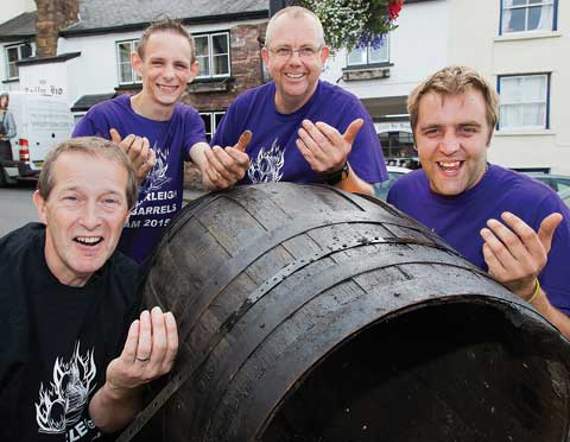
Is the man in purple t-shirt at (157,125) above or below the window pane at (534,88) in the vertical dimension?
below

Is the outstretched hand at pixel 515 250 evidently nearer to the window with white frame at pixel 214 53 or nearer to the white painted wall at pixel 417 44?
the white painted wall at pixel 417 44

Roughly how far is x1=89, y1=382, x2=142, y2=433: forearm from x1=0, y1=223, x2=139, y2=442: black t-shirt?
7 centimetres

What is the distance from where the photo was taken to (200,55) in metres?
17.8

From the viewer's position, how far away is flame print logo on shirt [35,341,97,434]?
5.40 feet

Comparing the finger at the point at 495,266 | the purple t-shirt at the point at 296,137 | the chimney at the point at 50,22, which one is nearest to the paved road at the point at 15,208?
the chimney at the point at 50,22

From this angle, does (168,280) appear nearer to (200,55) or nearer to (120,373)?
(120,373)

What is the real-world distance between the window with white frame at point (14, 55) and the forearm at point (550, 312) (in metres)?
23.3

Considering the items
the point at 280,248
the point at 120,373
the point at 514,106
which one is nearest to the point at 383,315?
the point at 280,248

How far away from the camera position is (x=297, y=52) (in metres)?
2.31

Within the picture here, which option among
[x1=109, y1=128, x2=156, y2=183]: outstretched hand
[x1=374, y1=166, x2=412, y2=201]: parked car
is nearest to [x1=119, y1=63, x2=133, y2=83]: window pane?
[x1=374, y1=166, x2=412, y2=201]: parked car

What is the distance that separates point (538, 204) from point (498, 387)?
0.58 m

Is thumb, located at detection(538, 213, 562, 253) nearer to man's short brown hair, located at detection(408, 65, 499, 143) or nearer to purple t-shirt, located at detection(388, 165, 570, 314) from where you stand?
purple t-shirt, located at detection(388, 165, 570, 314)

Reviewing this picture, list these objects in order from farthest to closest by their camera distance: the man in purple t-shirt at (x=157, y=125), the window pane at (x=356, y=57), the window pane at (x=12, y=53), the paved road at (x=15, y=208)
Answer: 1. the window pane at (x=12, y=53)
2. the window pane at (x=356, y=57)
3. the paved road at (x=15, y=208)
4. the man in purple t-shirt at (x=157, y=125)

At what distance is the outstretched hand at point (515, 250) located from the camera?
4.87 feet
